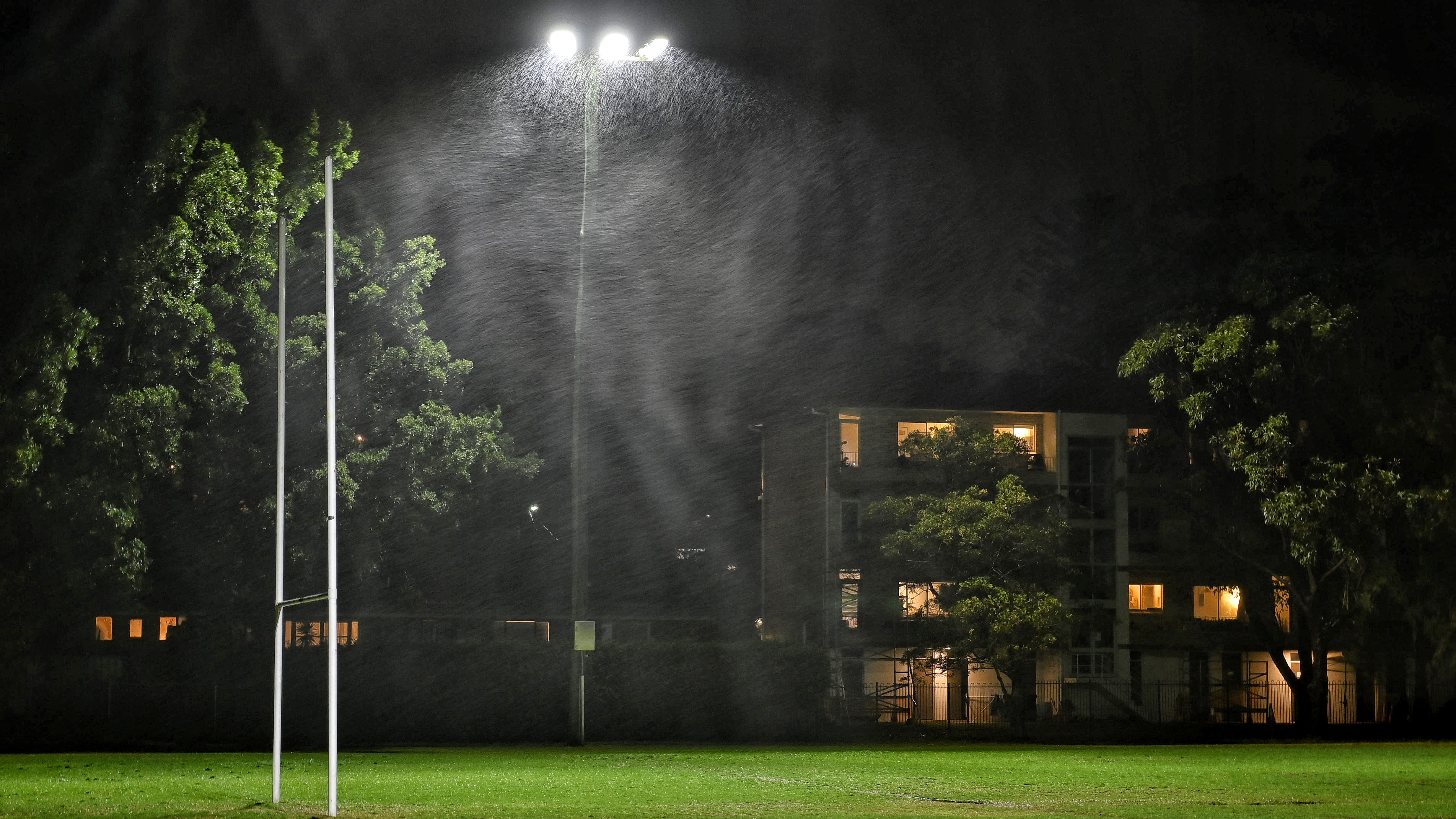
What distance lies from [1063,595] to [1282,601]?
6999 mm

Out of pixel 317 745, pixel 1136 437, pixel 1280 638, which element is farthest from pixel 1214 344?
pixel 317 745

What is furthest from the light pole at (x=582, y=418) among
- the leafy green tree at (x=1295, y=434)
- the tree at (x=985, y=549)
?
the leafy green tree at (x=1295, y=434)

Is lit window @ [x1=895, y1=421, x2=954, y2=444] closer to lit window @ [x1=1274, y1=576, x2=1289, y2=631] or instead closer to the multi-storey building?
the multi-storey building

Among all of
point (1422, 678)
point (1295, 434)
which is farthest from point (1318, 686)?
point (1295, 434)

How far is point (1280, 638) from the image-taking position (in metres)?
45.3

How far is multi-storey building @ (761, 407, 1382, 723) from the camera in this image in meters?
49.8

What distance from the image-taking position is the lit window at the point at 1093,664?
5303 cm

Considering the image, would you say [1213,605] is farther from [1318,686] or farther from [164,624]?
[164,624]

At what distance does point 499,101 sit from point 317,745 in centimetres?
1476

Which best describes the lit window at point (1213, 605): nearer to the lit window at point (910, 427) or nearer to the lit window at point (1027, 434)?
the lit window at point (1027, 434)

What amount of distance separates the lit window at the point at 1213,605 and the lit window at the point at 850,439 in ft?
48.0

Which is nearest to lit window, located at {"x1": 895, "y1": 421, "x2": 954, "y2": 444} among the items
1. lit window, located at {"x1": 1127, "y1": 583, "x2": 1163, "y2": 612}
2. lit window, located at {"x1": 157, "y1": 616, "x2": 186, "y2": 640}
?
lit window, located at {"x1": 1127, "y1": 583, "x2": 1163, "y2": 612}

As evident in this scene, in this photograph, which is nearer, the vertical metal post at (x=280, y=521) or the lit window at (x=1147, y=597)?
the vertical metal post at (x=280, y=521)

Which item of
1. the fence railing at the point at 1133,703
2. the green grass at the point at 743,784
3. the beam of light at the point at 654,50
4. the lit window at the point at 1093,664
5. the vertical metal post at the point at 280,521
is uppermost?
the beam of light at the point at 654,50
